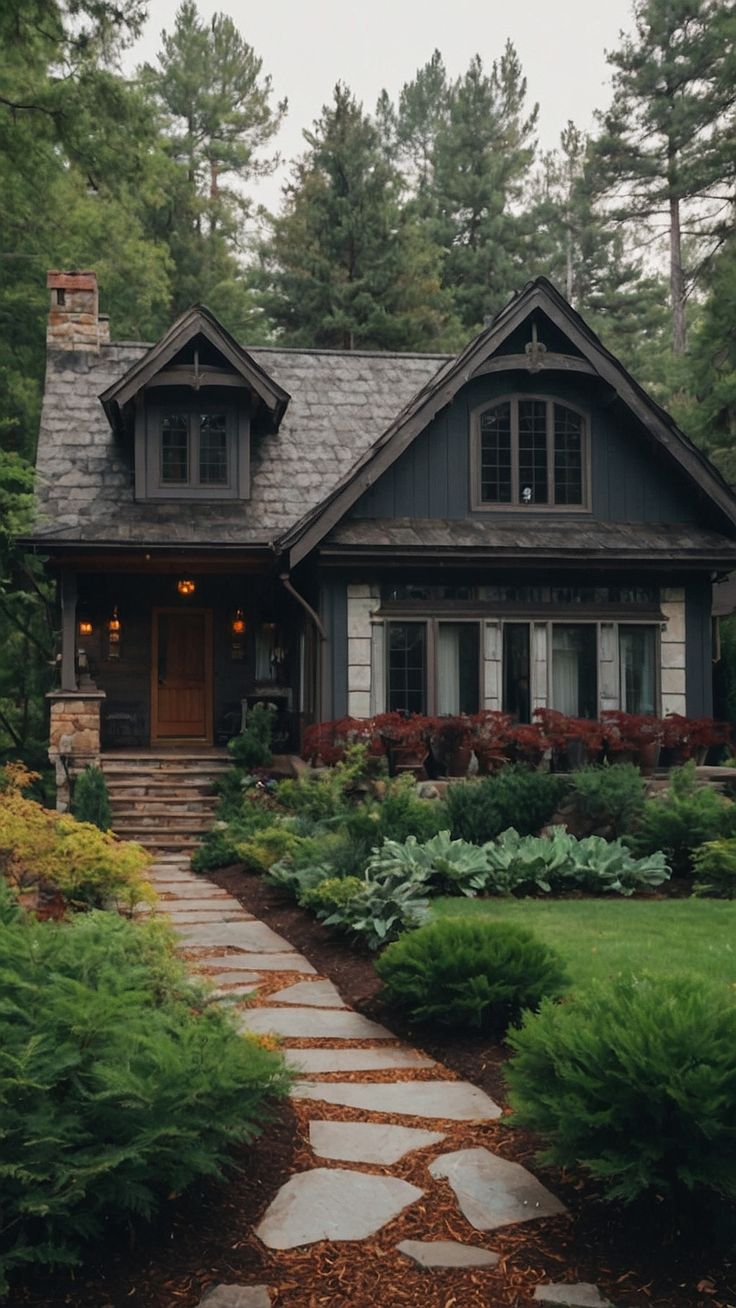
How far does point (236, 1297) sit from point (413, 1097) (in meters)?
1.80

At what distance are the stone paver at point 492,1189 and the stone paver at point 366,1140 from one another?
0.17 meters

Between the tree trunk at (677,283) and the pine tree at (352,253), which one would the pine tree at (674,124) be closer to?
the tree trunk at (677,283)

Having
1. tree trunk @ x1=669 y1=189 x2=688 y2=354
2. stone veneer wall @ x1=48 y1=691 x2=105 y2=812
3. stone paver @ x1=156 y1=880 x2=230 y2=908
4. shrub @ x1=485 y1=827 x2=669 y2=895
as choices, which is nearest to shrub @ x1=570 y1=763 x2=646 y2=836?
shrub @ x1=485 y1=827 x2=669 y2=895

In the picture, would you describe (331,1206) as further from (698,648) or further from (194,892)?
(698,648)

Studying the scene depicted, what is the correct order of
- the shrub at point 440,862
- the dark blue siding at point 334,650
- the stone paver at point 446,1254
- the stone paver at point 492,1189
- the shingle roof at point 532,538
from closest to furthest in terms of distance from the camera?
the stone paver at point 446,1254, the stone paver at point 492,1189, the shrub at point 440,862, the shingle roof at point 532,538, the dark blue siding at point 334,650

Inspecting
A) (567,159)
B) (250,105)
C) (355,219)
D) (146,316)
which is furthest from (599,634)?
(567,159)

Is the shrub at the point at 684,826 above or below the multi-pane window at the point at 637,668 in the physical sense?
below

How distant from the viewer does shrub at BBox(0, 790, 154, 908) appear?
7.59m

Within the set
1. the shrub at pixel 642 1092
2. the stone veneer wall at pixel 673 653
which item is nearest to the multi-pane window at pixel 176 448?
the stone veneer wall at pixel 673 653

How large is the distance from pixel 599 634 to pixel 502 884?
5.87 m

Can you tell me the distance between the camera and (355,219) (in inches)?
1187

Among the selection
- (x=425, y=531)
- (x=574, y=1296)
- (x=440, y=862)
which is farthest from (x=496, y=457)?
(x=574, y=1296)

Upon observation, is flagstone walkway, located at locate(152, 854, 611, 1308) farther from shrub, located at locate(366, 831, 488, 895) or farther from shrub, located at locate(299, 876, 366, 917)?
shrub, located at locate(366, 831, 488, 895)

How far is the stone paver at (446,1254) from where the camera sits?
12.1 feet
